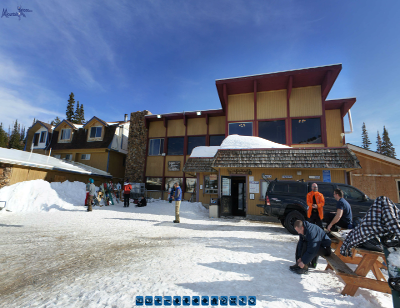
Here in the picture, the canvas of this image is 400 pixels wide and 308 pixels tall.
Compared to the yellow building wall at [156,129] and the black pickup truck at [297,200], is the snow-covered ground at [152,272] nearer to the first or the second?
the black pickup truck at [297,200]

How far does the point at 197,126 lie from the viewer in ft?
70.7

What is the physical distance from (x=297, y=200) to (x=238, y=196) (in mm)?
5324

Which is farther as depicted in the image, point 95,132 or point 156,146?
point 95,132

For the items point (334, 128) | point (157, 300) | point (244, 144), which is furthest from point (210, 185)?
point (157, 300)

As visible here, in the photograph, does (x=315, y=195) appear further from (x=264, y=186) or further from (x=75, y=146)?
(x=75, y=146)

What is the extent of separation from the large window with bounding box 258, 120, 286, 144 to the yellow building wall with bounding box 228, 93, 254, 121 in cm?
116

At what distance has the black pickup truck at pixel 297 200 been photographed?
8.29 meters

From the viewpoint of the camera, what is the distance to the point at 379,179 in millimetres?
15555

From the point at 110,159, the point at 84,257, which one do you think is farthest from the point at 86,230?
the point at 110,159

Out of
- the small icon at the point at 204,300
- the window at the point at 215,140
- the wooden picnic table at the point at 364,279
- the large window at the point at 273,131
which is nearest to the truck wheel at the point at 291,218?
the wooden picnic table at the point at 364,279

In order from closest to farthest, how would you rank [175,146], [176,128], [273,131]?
[273,131] < [175,146] < [176,128]

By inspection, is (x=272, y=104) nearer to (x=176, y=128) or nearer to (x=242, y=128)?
(x=242, y=128)

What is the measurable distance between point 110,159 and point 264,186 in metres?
19.3

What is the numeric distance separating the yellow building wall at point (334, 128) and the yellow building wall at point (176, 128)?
13.0 metres
